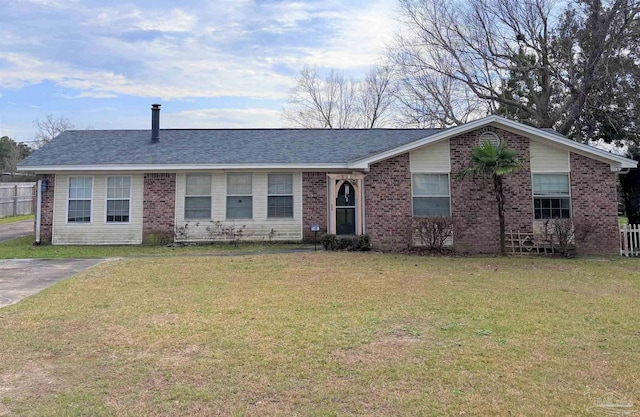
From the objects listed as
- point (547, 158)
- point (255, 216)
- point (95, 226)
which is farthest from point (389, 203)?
point (95, 226)

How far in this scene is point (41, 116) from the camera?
46.6m

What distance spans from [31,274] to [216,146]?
8.41 metres

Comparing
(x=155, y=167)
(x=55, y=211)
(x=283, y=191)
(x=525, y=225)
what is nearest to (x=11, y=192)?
(x=55, y=211)

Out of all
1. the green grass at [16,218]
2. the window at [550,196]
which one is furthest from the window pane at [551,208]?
the green grass at [16,218]

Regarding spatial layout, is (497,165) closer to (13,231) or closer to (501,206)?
(501,206)

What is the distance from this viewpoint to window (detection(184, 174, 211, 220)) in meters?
14.5

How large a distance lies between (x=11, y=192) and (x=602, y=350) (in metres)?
33.2

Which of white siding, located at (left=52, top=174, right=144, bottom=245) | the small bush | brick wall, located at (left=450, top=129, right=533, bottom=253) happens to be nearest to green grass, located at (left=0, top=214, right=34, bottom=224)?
white siding, located at (left=52, top=174, right=144, bottom=245)

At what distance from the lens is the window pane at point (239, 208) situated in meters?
14.6

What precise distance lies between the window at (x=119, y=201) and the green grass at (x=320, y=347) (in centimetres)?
665

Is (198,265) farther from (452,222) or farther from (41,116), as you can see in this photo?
(41,116)

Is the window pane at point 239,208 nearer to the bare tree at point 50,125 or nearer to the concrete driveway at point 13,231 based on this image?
the concrete driveway at point 13,231

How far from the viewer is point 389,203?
1273 centimetres

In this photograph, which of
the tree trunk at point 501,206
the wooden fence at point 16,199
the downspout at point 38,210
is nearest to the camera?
the tree trunk at point 501,206
